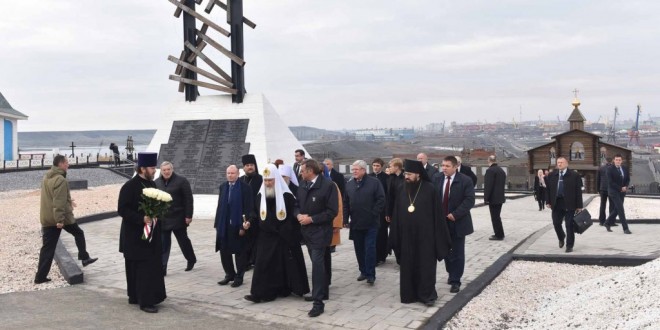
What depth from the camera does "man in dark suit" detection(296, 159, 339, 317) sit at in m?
5.72

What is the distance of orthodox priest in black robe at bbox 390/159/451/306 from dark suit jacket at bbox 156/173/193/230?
321 cm

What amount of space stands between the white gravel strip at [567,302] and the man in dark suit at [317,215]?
56.7 inches

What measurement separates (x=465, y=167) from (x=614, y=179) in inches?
117

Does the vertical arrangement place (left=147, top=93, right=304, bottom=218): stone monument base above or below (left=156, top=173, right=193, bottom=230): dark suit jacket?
above

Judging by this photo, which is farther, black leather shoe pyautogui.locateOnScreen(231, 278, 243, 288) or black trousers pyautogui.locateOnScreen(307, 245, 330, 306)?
black leather shoe pyautogui.locateOnScreen(231, 278, 243, 288)

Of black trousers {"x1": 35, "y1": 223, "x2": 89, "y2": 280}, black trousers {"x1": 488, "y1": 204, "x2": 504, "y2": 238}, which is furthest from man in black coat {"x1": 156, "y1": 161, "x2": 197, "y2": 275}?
black trousers {"x1": 488, "y1": 204, "x2": 504, "y2": 238}

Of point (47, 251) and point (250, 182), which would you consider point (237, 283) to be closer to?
point (250, 182)

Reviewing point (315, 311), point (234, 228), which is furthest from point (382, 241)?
point (315, 311)

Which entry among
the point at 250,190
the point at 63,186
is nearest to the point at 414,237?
the point at 250,190

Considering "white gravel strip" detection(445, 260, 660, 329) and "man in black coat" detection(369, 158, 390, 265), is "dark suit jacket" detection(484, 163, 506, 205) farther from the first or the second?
"white gravel strip" detection(445, 260, 660, 329)

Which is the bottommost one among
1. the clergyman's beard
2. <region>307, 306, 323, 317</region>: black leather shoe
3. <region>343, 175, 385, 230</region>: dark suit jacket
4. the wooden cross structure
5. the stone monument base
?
<region>307, 306, 323, 317</region>: black leather shoe

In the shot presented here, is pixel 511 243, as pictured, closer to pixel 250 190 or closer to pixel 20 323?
pixel 250 190

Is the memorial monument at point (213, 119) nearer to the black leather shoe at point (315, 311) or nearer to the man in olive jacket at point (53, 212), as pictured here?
the man in olive jacket at point (53, 212)

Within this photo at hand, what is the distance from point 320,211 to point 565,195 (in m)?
4.57
